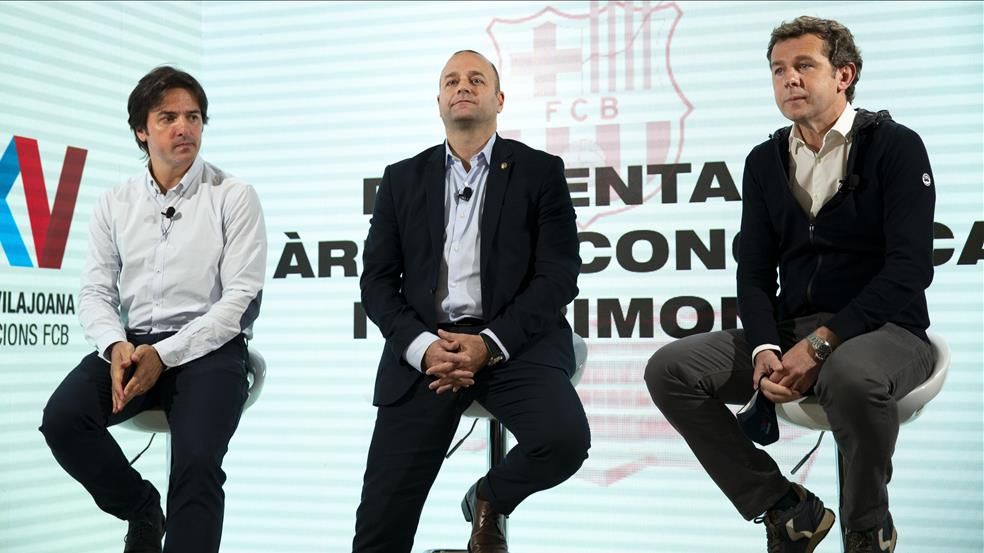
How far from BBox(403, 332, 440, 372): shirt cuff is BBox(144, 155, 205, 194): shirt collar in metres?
1.05

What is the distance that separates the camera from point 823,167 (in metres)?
3.10

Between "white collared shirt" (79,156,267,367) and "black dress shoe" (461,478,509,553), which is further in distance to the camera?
"white collared shirt" (79,156,267,367)

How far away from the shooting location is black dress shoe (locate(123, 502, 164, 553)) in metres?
3.14

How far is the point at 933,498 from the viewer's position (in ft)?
13.0

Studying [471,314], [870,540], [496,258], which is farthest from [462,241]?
[870,540]

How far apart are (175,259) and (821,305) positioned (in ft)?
6.71

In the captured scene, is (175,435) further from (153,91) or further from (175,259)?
(153,91)

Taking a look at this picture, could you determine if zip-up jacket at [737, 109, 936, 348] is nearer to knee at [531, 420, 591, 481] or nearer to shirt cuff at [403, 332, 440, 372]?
knee at [531, 420, 591, 481]

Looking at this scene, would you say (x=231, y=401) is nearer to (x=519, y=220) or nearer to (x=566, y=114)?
(x=519, y=220)

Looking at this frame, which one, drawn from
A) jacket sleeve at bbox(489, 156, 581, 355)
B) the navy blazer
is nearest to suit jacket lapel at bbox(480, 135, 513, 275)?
the navy blazer

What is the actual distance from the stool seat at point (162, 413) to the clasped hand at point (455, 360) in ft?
2.36

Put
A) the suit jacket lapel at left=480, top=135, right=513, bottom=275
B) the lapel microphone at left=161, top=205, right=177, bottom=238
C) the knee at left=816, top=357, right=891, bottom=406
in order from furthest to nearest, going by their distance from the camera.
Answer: the lapel microphone at left=161, top=205, right=177, bottom=238 < the suit jacket lapel at left=480, top=135, right=513, bottom=275 < the knee at left=816, top=357, right=891, bottom=406

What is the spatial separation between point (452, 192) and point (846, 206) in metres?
1.20

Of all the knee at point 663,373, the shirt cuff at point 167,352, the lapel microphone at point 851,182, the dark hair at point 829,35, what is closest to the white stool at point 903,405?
the knee at point 663,373
